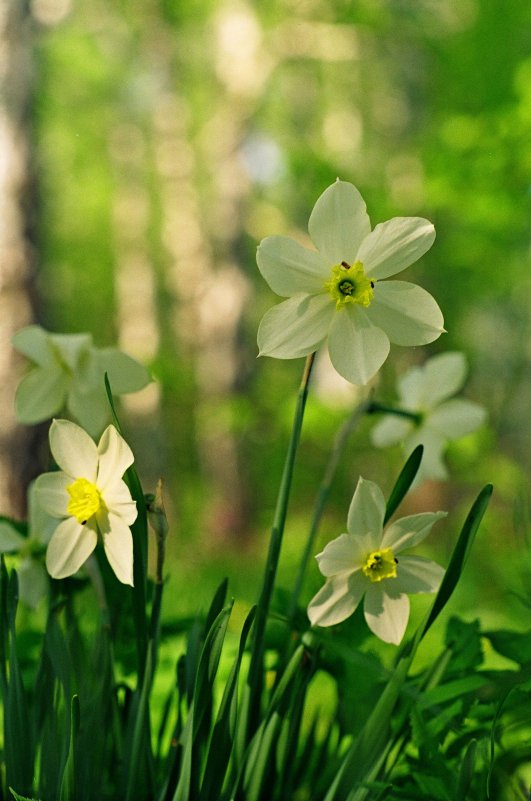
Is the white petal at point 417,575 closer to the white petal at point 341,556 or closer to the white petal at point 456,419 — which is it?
the white petal at point 341,556

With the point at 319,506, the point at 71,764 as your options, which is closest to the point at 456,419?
the point at 319,506

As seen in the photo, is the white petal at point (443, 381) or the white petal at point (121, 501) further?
the white petal at point (443, 381)

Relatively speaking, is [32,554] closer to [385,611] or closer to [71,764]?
[71,764]

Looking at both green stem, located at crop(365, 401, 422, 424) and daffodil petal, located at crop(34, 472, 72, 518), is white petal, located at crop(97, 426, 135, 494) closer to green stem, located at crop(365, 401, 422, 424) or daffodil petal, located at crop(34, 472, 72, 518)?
daffodil petal, located at crop(34, 472, 72, 518)

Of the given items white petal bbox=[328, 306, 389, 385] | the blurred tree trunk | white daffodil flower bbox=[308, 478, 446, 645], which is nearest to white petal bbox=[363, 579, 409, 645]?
white daffodil flower bbox=[308, 478, 446, 645]

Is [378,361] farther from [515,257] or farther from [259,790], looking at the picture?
[515,257]

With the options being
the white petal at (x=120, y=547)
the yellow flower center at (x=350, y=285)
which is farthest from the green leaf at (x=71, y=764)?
the yellow flower center at (x=350, y=285)
